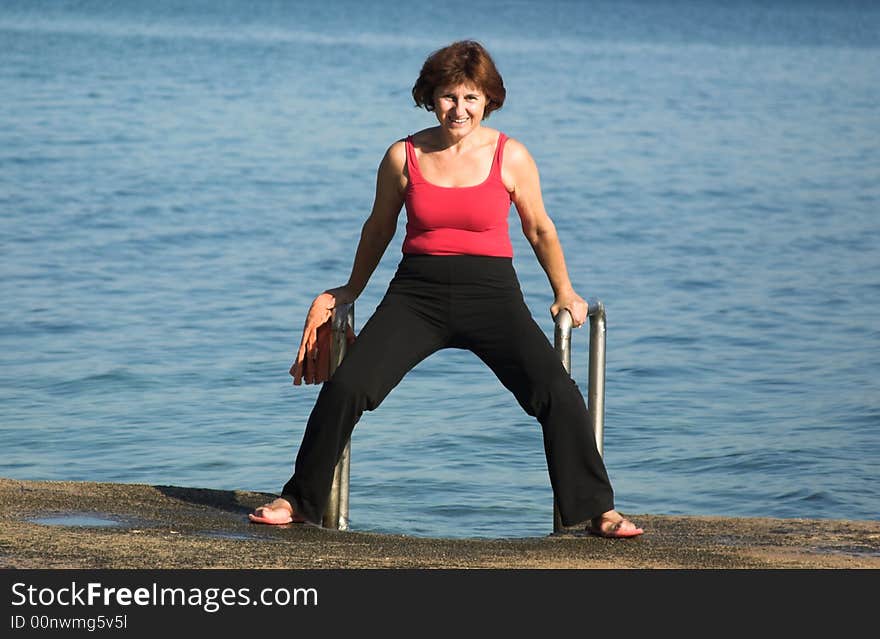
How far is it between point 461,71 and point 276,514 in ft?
5.42

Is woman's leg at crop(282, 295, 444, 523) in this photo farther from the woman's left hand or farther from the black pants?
the woman's left hand

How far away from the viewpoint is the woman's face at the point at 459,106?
5.36 metres

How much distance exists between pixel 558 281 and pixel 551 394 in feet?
1.61

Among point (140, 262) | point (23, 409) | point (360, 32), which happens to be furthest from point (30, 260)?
point (360, 32)

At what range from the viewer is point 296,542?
5.20 metres

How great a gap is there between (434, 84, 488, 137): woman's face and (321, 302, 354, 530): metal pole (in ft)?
2.58

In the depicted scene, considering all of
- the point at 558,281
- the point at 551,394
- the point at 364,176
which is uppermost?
the point at 364,176

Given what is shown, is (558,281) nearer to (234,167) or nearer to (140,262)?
(140,262)

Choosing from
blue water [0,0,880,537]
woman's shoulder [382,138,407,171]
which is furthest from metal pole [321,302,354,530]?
blue water [0,0,880,537]

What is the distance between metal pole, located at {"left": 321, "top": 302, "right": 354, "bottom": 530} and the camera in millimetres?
5711

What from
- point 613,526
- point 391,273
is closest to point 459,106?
point 613,526

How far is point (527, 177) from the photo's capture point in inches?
214

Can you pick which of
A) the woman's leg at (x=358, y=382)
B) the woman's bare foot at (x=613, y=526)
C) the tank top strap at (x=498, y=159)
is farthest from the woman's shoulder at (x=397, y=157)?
the woman's bare foot at (x=613, y=526)

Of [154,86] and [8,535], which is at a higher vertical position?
[154,86]
